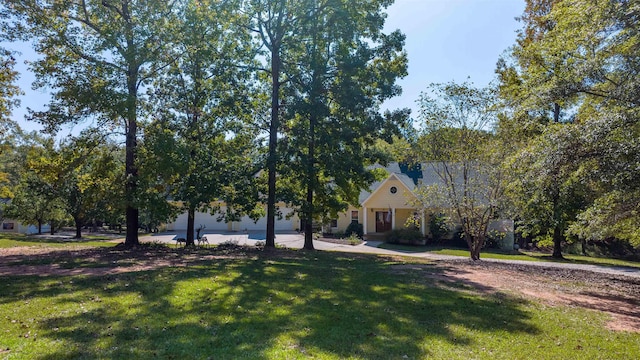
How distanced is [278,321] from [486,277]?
8.28m

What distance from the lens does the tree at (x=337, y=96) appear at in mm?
18422

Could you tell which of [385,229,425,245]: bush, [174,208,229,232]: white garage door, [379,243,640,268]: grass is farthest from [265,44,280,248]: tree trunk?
[174,208,229,232]: white garage door

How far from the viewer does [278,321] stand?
6.80 m

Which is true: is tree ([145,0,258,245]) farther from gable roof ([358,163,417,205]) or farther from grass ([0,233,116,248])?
gable roof ([358,163,417,205])

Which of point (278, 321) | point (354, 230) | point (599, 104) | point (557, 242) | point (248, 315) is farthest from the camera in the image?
point (354, 230)

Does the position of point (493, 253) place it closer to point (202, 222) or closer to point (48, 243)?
point (48, 243)

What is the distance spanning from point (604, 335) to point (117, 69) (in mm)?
17065

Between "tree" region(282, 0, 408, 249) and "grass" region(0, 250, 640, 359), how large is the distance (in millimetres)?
9138

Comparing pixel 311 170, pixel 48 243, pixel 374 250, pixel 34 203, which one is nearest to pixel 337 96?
pixel 311 170

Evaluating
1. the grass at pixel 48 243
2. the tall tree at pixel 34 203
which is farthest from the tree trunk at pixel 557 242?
the tall tree at pixel 34 203

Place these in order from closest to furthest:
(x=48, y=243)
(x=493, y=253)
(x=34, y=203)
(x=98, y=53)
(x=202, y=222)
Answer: (x=98, y=53), (x=48, y=243), (x=493, y=253), (x=34, y=203), (x=202, y=222)

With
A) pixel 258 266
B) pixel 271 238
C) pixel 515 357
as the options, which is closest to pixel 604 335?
pixel 515 357

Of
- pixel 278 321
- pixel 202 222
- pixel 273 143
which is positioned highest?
pixel 273 143

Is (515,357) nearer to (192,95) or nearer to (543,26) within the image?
(192,95)
